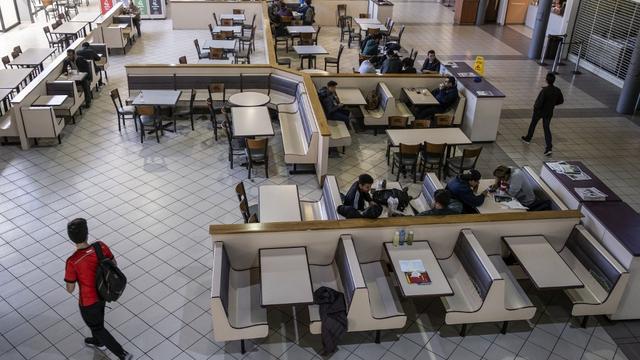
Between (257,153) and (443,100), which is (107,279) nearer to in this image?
(257,153)

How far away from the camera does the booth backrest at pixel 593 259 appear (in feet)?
20.6

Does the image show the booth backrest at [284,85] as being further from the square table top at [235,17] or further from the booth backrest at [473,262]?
the square table top at [235,17]

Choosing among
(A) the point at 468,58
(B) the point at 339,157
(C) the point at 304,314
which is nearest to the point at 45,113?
(B) the point at 339,157

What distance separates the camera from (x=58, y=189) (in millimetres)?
8977

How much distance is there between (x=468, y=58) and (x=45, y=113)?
12231 mm

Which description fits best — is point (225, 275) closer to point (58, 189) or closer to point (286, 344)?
point (286, 344)

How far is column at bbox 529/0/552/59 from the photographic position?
1619cm

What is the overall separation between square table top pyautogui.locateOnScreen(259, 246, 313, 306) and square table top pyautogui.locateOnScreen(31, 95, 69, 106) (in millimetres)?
6472

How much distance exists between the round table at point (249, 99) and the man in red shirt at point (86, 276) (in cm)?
553

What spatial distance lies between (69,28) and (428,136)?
11859 mm

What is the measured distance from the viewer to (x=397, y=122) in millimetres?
10188

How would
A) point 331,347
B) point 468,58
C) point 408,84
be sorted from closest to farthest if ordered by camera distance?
point 331,347 < point 408,84 < point 468,58

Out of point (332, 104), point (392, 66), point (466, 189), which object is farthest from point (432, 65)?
point (466, 189)

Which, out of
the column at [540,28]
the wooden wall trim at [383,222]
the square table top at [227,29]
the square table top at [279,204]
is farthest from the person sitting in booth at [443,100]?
the square table top at [227,29]
